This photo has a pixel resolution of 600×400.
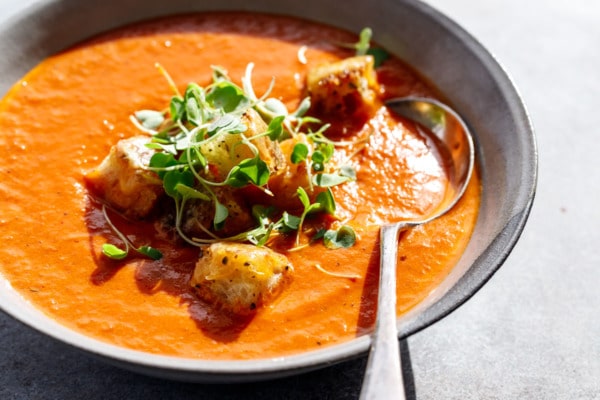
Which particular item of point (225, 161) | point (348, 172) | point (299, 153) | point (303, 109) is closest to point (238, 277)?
point (225, 161)

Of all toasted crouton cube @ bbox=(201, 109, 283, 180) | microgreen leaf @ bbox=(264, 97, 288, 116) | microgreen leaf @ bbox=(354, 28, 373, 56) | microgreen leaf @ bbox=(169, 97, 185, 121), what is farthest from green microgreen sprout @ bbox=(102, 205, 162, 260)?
microgreen leaf @ bbox=(354, 28, 373, 56)

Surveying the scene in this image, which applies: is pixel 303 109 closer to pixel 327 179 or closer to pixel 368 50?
pixel 327 179

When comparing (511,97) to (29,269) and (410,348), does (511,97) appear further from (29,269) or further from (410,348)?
(29,269)

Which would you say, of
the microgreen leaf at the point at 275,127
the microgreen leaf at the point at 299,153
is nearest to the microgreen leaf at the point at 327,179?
the microgreen leaf at the point at 299,153

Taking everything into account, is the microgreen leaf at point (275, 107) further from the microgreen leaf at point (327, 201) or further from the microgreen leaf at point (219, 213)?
the microgreen leaf at point (219, 213)

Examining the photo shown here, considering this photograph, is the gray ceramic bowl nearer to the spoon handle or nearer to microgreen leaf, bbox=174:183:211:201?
the spoon handle

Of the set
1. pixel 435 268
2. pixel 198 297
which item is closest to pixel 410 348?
pixel 435 268
